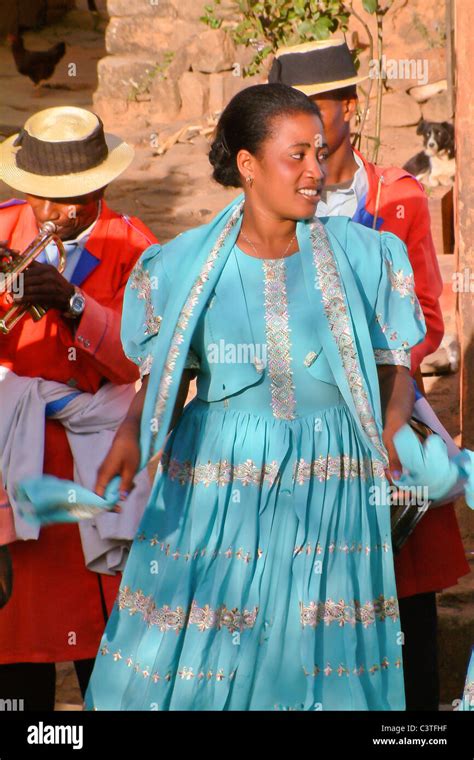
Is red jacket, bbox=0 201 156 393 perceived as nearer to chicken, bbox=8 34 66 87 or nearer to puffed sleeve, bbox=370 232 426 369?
puffed sleeve, bbox=370 232 426 369

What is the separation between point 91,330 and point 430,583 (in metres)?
1.23

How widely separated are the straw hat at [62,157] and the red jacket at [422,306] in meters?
0.79

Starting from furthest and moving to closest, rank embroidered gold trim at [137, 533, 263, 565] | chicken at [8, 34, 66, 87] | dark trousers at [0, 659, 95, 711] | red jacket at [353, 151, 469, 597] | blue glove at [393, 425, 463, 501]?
chicken at [8, 34, 66, 87]
dark trousers at [0, 659, 95, 711]
red jacket at [353, 151, 469, 597]
embroidered gold trim at [137, 533, 263, 565]
blue glove at [393, 425, 463, 501]

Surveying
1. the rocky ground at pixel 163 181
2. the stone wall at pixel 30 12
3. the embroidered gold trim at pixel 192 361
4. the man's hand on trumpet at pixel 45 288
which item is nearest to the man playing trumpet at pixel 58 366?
the man's hand on trumpet at pixel 45 288

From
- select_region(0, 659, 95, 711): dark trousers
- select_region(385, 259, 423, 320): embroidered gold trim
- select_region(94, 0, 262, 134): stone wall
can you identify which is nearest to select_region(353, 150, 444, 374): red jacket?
select_region(385, 259, 423, 320): embroidered gold trim

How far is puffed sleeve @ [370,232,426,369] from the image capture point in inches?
142

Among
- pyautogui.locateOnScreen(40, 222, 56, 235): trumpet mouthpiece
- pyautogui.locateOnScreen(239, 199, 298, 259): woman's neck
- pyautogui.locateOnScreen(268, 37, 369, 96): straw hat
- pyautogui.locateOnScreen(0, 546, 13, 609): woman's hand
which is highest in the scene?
pyautogui.locateOnScreen(268, 37, 369, 96): straw hat

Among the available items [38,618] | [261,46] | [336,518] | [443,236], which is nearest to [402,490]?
[336,518]

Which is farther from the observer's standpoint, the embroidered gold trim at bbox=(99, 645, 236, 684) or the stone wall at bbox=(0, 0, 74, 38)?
the stone wall at bbox=(0, 0, 74, 38)

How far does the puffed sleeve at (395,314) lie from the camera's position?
11.8 ft

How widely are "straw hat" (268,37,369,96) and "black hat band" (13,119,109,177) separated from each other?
634 mm

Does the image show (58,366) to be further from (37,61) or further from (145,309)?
(37,61)

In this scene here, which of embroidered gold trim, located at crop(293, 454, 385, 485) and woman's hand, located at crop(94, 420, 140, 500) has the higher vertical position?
woman's hand, located at crop(94, 420, 140, 500)

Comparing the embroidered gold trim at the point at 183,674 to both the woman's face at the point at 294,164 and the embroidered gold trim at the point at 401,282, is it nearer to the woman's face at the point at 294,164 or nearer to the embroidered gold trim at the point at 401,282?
the embroidered gold trim at the point at 401,282
